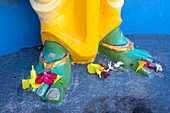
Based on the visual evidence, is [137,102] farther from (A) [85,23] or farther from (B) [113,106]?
(A) [85,23]

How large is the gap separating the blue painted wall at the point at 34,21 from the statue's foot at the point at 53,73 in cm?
24

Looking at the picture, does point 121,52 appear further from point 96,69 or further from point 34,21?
point 34,21

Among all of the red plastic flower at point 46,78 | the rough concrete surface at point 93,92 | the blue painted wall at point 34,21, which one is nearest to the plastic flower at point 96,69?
the rough concrete surface at point 93,92

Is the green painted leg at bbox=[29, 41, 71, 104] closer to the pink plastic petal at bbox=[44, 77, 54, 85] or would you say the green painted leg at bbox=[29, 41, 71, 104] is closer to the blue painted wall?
the pink plastic petal at bbox=[44, 77, 54, 85]

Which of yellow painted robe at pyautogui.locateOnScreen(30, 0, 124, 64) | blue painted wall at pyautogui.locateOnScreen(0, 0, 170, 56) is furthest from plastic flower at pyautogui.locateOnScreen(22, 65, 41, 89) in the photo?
blue painted wall at pyautogui.locateOnScreen(0, 0, 170, 56)

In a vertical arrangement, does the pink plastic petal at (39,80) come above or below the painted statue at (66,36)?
below

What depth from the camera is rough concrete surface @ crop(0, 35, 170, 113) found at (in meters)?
1.21

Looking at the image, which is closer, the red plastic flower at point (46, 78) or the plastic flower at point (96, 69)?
the red plastic flower at point (46, 78)

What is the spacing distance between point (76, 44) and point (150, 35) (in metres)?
0.58

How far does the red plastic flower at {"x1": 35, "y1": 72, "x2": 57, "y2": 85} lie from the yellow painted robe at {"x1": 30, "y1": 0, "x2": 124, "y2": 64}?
138mm

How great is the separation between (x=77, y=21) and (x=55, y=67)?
21 cm

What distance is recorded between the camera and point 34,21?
154 cm

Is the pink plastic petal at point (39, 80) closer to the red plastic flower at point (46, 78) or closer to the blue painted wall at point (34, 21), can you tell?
the red plastic flower at point (46, 78)

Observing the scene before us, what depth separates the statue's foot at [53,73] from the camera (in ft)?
4.04
